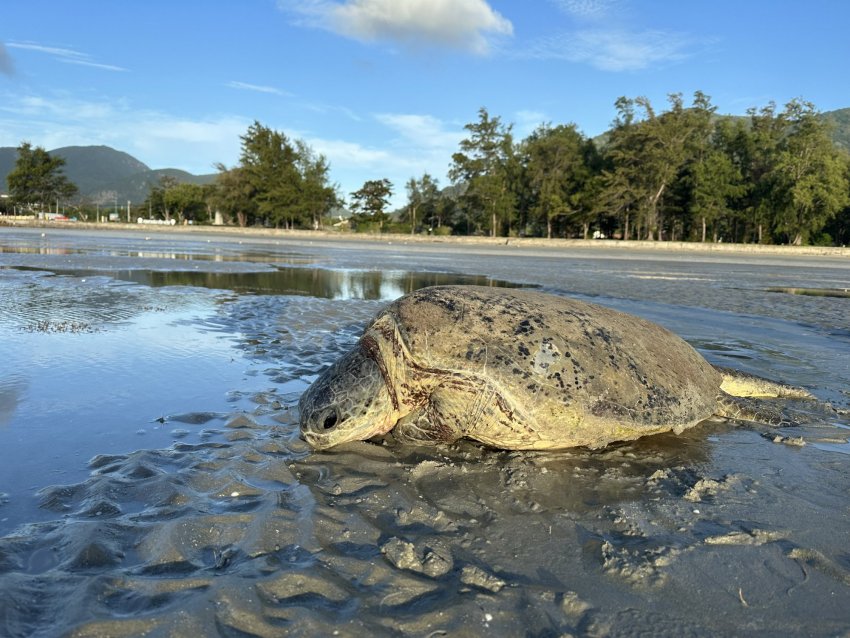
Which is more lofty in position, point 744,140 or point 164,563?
point 744,140

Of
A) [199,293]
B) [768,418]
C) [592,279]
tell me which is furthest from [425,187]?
[768,418]

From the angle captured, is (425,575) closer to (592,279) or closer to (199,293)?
(199,293)

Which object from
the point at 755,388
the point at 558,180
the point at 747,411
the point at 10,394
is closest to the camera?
the point at 10,394

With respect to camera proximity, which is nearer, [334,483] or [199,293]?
[334,483]

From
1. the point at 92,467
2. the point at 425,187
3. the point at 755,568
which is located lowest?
the point at 755,568

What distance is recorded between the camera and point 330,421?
409 centimetres

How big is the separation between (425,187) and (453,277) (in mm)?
70491

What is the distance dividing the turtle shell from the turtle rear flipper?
40.6 inches

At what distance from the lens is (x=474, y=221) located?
84875mm

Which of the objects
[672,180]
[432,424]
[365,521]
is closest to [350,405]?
[432,424]

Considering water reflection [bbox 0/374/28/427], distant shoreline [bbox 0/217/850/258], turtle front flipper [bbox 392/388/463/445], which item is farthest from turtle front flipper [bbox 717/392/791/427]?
distant shoreline [bbox 0/217/850/258]

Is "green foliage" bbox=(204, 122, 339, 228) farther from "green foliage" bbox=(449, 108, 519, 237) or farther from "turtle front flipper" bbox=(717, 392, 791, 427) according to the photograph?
"turtle front flipper" bbox=(717, 392, 791, 427)

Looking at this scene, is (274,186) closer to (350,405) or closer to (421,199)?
(421,199)

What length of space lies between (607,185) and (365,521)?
74769 mm
